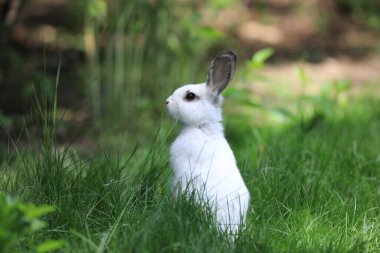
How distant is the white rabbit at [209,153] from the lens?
2922mm

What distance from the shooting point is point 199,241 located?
2.48m

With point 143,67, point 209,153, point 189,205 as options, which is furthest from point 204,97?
point 143,67

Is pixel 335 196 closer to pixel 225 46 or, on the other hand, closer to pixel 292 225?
pixel 292 225

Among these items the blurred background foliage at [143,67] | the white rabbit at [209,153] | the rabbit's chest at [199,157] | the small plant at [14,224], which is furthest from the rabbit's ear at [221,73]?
the small plant at [14,224]

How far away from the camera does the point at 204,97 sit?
127 inches

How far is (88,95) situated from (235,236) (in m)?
3.60

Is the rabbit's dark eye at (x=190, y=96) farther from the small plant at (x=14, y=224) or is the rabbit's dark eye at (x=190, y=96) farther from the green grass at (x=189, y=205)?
the small plant at (x=14, y=224)

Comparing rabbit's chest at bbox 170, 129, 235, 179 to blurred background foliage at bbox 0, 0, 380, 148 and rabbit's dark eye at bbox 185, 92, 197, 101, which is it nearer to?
rabbit's dark eye at bbox 185, 92, 197, 101

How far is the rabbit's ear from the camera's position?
10.6 feet

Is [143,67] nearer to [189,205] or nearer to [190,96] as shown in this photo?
[190,96]

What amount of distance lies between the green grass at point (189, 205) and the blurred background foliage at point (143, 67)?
94cm

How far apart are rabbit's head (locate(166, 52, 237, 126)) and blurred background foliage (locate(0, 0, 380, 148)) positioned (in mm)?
1083

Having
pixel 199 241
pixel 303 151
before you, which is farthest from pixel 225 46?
pixel 199 241

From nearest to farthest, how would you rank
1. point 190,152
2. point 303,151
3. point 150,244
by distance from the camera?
point 150,244, point 190,152, point 303,151
